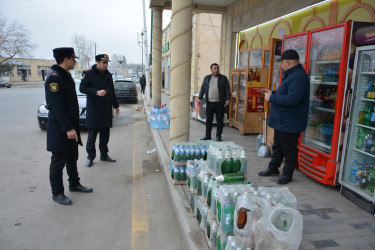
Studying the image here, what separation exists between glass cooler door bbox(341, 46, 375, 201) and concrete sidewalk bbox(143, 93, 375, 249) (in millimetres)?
321

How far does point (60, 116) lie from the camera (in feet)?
12.2

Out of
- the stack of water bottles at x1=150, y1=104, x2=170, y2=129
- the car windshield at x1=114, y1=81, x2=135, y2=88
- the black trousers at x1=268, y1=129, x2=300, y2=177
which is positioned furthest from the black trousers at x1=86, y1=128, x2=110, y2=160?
the car windshield at x1=114, y1=81, x2=135, y2=88

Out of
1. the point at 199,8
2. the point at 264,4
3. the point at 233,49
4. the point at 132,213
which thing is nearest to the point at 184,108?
the point at 132,213

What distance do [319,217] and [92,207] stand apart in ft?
10.1

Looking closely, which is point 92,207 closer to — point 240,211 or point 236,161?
point 236,161

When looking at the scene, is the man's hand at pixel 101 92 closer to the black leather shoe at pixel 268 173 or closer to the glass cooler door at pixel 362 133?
the black leather shoe at pixel 268 173

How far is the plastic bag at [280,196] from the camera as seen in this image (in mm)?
2369

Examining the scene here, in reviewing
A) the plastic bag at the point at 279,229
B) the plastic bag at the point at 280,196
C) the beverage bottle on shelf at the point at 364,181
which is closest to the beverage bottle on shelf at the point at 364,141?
the beverage bottle on shelf at the point at 364,181

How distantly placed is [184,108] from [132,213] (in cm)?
195

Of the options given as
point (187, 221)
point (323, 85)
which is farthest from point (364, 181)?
point (187, 221)

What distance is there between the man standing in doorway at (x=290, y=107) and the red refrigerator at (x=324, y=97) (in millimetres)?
451

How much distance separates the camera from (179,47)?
4656mm

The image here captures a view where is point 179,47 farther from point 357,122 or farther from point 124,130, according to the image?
point 124,130

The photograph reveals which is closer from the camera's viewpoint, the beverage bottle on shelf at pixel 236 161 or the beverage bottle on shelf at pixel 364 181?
the beverage bottle on shelf at pixel 236 161
